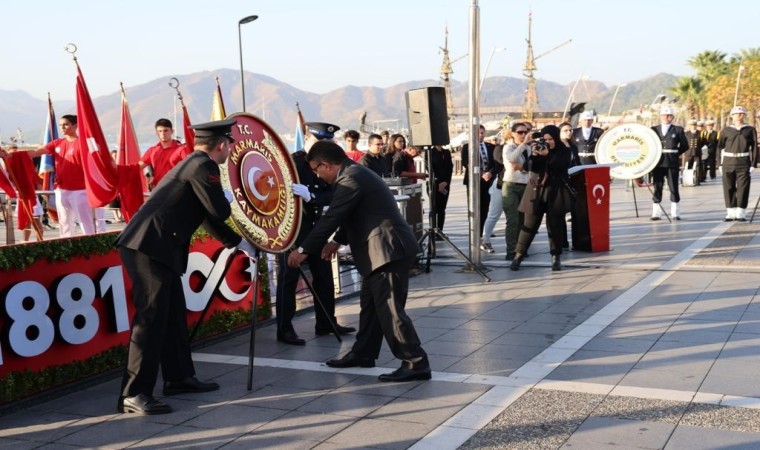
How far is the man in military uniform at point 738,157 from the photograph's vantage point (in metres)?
14.9

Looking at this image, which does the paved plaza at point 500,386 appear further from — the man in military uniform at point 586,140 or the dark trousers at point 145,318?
the man in military uniform at point 586,140

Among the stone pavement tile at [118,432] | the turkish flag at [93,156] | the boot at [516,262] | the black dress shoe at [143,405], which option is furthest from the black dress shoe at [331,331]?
the turkish flag at [93,156]

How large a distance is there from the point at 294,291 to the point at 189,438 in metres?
2.65

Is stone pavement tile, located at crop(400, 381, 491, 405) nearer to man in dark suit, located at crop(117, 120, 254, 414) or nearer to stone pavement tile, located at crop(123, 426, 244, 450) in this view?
stone pavement tile, located at crop(123, 426, 244, 450)

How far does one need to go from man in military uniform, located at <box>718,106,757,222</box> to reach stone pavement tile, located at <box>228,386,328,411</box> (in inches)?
454

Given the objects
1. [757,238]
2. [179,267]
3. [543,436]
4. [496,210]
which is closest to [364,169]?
[179,267]

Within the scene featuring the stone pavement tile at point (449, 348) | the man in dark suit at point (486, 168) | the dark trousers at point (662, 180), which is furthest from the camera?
the dark trousers at point (662, 180)

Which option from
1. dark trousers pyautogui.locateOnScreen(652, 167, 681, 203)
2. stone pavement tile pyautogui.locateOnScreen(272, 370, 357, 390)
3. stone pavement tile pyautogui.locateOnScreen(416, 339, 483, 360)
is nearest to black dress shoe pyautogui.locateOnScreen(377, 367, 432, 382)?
stone pavement tile pyautogui.locateOnScreen(272, 370, 357, 390)

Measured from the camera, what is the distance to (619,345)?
6.73 m

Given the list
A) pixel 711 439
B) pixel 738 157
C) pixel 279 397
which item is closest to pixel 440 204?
pixel 738 157

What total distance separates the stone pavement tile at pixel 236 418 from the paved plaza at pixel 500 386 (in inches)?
0.5

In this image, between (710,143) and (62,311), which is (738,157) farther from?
(710,143)

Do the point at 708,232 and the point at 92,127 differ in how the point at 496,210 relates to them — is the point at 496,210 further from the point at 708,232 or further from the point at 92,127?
the point at 92,127

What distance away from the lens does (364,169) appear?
20.0ft
